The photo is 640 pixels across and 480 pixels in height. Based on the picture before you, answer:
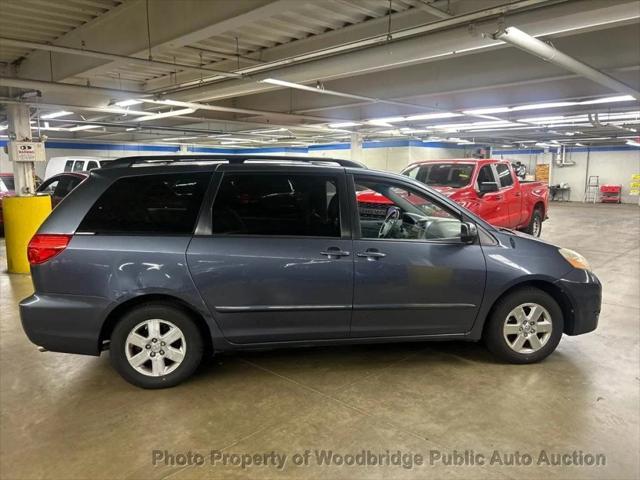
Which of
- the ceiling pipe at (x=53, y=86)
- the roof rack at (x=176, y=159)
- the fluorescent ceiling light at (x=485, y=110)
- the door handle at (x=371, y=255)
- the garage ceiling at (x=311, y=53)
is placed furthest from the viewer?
the fluorescent ceiling light at (x=485, y=110)

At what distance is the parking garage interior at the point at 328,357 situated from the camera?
8.43ft

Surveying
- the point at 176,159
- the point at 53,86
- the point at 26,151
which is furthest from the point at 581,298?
the point at 26,151

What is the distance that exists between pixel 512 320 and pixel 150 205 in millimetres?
2896

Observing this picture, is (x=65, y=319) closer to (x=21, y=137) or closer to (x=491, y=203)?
(x=491, y=203)

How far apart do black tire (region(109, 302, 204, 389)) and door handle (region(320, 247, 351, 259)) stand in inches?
42.2

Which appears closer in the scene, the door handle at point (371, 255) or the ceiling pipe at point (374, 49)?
the door handle at point (371, 255)

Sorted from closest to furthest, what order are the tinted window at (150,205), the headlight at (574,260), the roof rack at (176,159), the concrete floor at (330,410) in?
the concrete floor at (330,410) < the tinted window at (150,205) < the roof rack at (176,159) < the headlight at (574,260)

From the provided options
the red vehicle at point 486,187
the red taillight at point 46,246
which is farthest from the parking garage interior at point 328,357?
the red vehicle at point 486,187

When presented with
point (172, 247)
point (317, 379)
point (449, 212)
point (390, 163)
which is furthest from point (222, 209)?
point (390, 163)

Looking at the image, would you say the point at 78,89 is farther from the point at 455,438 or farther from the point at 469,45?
the point at 455,438

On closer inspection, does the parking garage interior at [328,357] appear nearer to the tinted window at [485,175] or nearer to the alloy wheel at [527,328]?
the alloy wheel at [527,328]

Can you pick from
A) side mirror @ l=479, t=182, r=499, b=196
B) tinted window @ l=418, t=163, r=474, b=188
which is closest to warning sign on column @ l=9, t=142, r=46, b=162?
tinted window @ l=418, t=163, r=474, b=188

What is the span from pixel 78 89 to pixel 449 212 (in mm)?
7581

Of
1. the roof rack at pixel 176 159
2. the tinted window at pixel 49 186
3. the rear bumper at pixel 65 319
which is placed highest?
the roof rack at pixel 176 159
